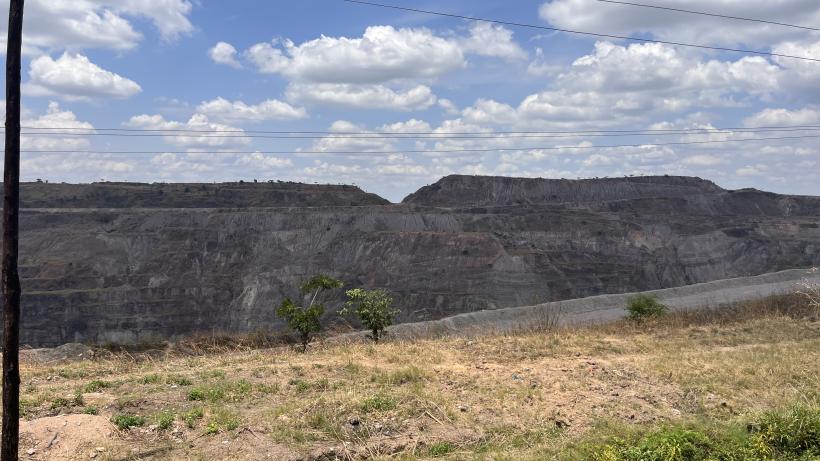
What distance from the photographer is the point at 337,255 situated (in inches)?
2254

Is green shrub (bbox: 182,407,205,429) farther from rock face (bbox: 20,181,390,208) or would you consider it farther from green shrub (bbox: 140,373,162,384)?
rock face (bbox: 20,181,390,208)

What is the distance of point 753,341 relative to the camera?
49.3 ft

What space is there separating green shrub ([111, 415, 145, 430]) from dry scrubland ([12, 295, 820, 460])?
0.06 ft

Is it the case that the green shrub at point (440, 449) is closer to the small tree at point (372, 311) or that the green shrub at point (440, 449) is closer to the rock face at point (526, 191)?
the small tree at point (372, 311)

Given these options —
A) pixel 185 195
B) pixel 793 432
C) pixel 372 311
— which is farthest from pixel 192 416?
pixel 185 195

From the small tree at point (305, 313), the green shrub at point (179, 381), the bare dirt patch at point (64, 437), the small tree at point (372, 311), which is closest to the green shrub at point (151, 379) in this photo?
the green shrub at point (179, 381)

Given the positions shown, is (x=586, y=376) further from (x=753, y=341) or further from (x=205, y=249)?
(x=205, y=249)

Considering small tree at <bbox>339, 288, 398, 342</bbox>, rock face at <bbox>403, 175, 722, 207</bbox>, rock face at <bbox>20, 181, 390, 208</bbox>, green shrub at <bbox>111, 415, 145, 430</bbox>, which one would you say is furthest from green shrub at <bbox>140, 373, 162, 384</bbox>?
rock face at <bbox>403, 175, 722, 207</bbox>

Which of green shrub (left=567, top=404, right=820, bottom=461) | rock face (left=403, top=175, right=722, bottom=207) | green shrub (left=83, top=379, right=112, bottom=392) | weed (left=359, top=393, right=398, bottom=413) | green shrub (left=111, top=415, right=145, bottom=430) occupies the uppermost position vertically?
rock face (left=403, top=175, right=722, bottom=207)

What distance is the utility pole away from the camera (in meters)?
6.34

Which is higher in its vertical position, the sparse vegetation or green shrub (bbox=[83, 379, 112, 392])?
the sparse vegetation

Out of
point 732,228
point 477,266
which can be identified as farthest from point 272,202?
point 732,228

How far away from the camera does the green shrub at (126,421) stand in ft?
27.0

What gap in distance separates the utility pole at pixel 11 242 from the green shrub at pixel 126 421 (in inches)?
73.2
